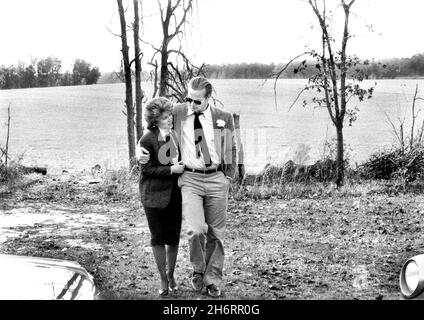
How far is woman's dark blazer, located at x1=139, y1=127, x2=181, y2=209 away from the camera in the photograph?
5559 millimetres

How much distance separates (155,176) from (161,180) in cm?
6

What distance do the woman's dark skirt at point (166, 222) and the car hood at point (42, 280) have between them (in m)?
1.60

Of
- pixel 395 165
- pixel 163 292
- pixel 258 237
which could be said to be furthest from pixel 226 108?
pixel 163 292

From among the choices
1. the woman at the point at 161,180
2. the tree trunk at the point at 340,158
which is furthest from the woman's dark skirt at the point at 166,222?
the tree trunk at the point at 340,158

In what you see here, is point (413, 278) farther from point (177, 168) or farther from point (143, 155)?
point (143, 155)

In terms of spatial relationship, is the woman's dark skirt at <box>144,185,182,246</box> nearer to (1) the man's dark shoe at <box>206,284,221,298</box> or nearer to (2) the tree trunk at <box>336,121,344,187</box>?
(1) the man's dark shoe at <box>206,284,221,298</box>

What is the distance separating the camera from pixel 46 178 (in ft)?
48.4

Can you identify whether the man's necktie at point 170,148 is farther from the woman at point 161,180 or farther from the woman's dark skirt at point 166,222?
the woman's dark skirt at point 166,222

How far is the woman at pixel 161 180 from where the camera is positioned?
557 centimetres

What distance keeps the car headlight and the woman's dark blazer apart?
7.25 feet

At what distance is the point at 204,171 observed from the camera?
5.71m

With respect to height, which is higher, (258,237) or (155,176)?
(155,176)
